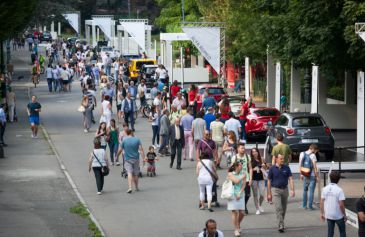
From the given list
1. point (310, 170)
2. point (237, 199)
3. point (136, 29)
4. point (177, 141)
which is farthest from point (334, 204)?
point (136, 29)

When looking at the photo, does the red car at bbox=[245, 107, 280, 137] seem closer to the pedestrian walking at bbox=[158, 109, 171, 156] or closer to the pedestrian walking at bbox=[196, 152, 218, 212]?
the pedestrian walking at bbox=[158, 109, 171, 156]

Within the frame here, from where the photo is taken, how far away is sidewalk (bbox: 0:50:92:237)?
827 inches

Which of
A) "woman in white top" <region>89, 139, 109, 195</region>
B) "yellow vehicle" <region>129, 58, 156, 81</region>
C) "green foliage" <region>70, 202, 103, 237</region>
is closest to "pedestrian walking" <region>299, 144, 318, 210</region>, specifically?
"green foliage" <region>70, 202, 103, 237</region>

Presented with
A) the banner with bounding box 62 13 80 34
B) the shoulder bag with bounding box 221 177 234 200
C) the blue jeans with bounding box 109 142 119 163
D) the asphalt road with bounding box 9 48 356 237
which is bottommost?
the asphalt road with bounding box 9 48 356 237

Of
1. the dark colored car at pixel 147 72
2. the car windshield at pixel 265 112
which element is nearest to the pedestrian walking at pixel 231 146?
the car windshield at pixel 265 112

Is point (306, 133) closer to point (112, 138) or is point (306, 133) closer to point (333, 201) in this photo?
point (112, 138)

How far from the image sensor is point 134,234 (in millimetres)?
20453

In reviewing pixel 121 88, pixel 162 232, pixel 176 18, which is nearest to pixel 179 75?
pixel 121 88

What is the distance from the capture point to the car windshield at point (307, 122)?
30.5 m

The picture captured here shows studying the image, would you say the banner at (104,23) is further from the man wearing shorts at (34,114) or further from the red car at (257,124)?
the red car at (257,124)

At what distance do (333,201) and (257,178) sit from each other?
445cm

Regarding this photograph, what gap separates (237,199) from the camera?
65.5 ft

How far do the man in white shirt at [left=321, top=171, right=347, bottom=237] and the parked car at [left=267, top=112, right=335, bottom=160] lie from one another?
11.9 metres

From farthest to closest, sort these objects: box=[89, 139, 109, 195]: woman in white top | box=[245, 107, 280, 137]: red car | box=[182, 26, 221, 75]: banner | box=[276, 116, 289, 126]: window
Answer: box=[182, 26, 221, 75]: banner < box=[245, 107, 280, 137]: red car < box=[276, 116, 289, 126]: window < box=[89, 139, 109, 195]: woman in white top
